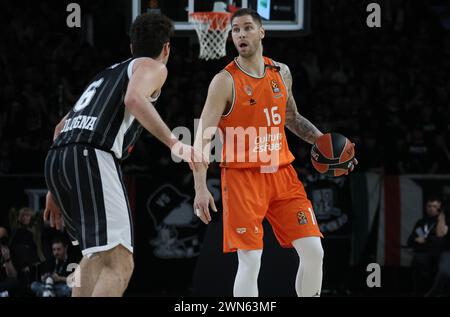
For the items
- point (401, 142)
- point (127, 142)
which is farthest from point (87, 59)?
point (127, 142)

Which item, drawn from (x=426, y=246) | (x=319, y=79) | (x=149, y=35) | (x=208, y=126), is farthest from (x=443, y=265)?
(x=149, y=35)

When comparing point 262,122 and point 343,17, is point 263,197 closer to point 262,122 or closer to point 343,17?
point 262,122

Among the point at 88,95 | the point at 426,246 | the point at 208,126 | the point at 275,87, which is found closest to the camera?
the point at 88,95

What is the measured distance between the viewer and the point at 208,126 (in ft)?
20.7

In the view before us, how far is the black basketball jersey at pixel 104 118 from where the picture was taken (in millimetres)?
5320

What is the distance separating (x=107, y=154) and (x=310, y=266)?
1850mm

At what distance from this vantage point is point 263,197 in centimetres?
640

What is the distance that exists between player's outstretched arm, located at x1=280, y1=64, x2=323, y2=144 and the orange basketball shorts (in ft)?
1.47

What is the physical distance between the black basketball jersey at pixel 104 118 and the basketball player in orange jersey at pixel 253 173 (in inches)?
38.1

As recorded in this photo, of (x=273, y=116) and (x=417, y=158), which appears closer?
(x=273, y=116)

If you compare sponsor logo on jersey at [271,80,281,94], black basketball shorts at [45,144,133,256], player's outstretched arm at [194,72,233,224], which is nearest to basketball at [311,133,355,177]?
sponsor logo on jersey at [271,80,281,94]

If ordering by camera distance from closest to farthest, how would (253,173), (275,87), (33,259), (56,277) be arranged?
(253,173)
(275,87)
(56,277)
(33,259)

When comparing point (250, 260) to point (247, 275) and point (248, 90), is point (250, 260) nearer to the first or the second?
point (247, 275)

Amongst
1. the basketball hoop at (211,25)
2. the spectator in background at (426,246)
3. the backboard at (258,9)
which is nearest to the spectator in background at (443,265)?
the spectator in background at (426,246)
